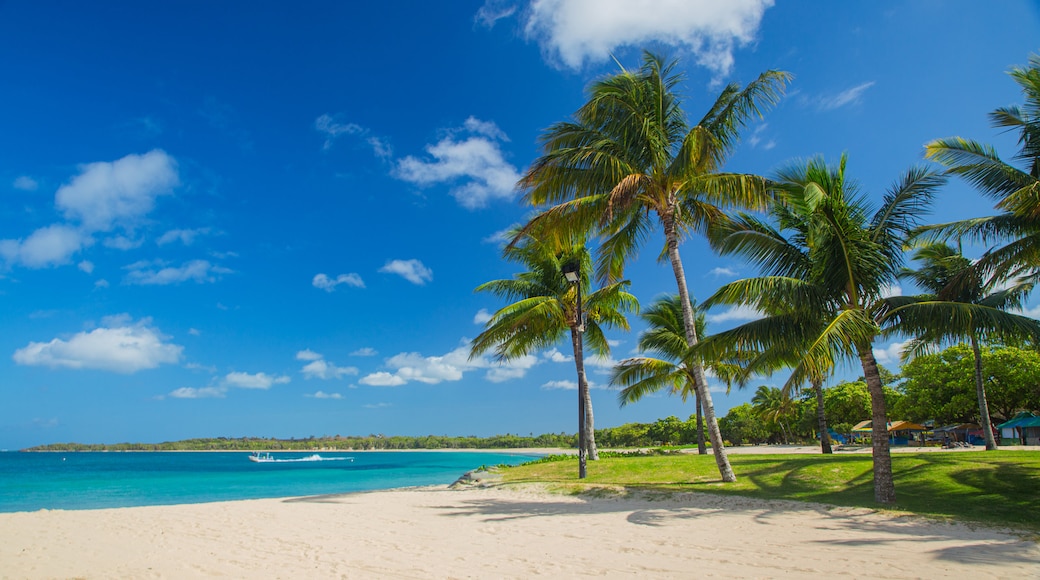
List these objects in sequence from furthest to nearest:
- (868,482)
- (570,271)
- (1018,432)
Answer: (1018,432), (570,271), (868,482)

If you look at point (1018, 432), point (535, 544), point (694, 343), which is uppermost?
point (694, 343)

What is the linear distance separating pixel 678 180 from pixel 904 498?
808cm

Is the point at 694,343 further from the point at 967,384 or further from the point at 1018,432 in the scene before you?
the point at 1018,432

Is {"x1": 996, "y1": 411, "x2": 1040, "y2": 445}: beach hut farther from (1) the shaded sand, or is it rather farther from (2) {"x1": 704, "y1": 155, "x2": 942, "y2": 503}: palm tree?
(1) the shaded sand

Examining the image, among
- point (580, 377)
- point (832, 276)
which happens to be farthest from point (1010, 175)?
point (580, 377)

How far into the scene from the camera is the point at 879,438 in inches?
382

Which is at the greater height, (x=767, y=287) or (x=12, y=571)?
(x=767, y=287)

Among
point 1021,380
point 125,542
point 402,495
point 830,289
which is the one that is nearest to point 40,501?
point 402,495

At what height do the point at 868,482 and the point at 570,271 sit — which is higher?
the point at 570,271

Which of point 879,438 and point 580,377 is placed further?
point 580,377

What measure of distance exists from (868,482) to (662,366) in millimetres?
11583

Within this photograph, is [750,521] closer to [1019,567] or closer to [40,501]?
[1019,567]

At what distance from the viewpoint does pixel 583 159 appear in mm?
13336

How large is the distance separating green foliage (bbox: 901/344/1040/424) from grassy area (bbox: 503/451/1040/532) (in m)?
20.4
